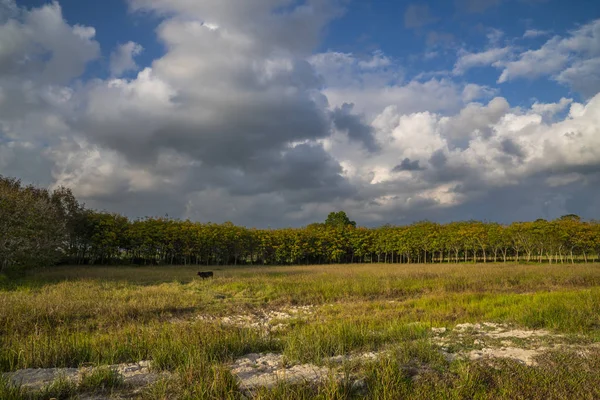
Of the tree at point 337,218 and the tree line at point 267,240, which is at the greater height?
the tree at point 337,218

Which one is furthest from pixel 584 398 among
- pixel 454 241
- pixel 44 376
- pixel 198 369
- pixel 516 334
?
pixel 454 241

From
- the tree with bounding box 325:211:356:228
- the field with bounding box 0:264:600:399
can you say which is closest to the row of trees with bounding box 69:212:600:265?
the tree with bounding box 325:211:356:228

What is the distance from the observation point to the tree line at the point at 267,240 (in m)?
57.7

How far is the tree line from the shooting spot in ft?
189

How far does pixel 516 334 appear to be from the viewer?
10.8 metres

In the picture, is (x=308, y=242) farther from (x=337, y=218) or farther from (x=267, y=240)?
(x=337, y=218)

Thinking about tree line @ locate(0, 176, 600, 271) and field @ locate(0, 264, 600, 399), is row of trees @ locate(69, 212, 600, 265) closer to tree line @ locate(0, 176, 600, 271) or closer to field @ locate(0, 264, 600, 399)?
tree line @ locate(0, 176, 600, 271)

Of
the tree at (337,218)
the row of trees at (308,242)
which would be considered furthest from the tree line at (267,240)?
the tree at (337,218)

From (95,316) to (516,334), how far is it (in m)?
14.8

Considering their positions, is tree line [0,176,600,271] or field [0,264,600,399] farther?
tree line [0,176,600,271]

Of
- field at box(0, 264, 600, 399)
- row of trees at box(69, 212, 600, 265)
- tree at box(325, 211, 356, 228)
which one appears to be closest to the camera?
field at box(0, 264, 600, 399)

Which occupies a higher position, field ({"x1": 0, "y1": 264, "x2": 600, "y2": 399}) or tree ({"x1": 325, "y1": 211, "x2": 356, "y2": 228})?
tree ({"x1": 325, "y1": 211, "x2": 356, "y2": 228})

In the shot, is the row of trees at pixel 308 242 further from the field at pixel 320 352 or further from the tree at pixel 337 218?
the field at pixel 320 352

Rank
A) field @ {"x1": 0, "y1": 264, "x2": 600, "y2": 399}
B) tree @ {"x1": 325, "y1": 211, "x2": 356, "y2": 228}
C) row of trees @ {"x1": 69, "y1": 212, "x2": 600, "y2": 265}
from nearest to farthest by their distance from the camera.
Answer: field @ {"x1": 0, "y1": 264, "x2": 600, "y2": 399} → row of trees @ {"x1": 69, "y1": 212, "x2": 600, "y2": 265} → tree @ {"x1": 325, "y1": 211, "x2": 356, "y2": 228}
